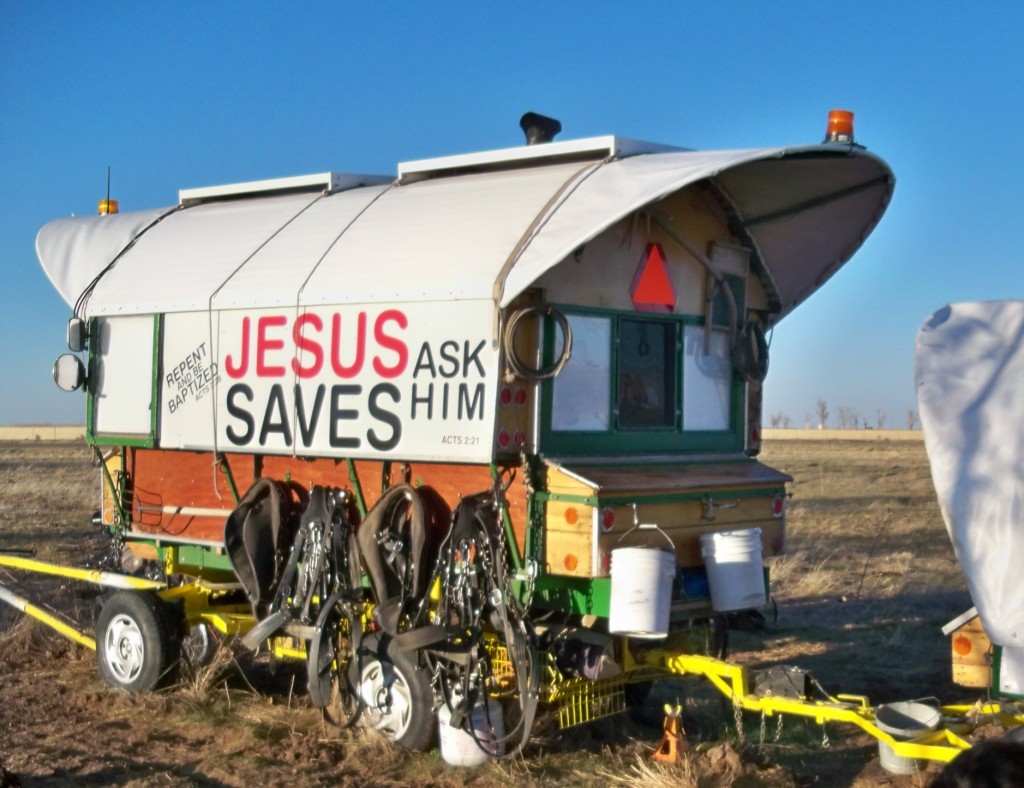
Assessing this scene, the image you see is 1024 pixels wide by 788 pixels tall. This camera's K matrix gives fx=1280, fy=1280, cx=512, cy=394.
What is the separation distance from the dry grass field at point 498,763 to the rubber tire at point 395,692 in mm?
109

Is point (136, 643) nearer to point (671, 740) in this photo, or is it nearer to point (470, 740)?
point (470, 740)

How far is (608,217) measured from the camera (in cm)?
644

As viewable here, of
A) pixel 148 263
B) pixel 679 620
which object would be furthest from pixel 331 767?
pixel 148 263

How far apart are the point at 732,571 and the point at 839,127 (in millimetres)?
2510

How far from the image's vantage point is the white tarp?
219 inches

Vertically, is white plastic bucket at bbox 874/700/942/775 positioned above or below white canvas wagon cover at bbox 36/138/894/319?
below

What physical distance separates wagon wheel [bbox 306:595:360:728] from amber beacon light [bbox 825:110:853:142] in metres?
3.80

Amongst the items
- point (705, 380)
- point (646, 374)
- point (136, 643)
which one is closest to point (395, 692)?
point (136, 643)

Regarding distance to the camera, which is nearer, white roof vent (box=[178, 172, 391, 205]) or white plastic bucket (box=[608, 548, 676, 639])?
white plastic bucket (box=[608, 548, 676, 639])

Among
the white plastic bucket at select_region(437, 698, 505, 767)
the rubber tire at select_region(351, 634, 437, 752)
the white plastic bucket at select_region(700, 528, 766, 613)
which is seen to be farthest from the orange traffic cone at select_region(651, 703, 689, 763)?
the rubber tire at select_region(351, 634, 437, 752)

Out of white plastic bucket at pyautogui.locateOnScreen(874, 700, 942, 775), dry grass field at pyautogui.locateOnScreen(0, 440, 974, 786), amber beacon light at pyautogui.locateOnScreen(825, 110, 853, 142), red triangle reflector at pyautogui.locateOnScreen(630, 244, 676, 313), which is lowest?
dry grass field at pyautogui.locateOnScreen(0, 440, 974, 786)

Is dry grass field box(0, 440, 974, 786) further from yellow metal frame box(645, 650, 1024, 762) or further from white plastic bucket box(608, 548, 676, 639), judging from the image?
white plastic bucket box(608, 548, 676, 639)

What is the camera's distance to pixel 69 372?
9.09 metres

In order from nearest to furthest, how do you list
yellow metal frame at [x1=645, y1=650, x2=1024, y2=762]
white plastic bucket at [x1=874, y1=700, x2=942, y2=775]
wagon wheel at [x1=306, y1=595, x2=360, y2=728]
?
yellow metal frame at [x1=645, y1=650, x2=1024, y2=762]
white plastic bucket at [x1=874, y1=700, x2=942, y2=775]
wagon wheel at [x1=306, y1=595, x2=360, y2=728]
